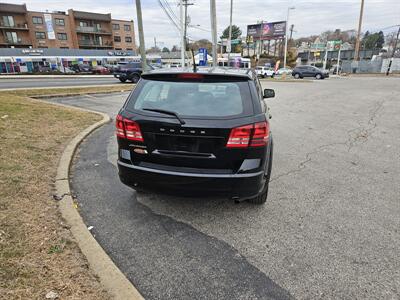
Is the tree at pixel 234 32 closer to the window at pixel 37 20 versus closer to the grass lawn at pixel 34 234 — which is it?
the window at pixel 37 20

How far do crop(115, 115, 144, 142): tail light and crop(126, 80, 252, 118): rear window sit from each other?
17 cm

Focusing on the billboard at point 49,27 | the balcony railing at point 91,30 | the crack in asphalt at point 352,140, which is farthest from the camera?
the balcony railing at point 91,30

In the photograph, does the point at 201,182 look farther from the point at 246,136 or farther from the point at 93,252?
the point at 93,252

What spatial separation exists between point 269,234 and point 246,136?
1.10 m

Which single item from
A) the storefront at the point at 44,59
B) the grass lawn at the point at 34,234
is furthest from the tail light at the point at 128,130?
the storefront at the point at 44,59

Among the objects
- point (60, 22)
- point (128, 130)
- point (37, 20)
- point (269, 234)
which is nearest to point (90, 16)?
point (60, 22)

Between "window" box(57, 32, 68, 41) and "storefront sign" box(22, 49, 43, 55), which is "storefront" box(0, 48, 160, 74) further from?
"window" box(57, 32, 68, 41)

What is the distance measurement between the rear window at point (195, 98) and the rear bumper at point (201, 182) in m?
0.62

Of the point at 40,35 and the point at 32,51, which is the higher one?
the point at 40,35

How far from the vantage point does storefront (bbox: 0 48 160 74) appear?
158ft

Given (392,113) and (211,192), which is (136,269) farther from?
(392,113)

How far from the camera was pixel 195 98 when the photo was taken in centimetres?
301

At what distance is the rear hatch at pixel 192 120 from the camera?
2746 mm

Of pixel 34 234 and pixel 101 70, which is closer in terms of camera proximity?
pixel 34 234
